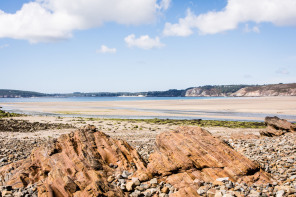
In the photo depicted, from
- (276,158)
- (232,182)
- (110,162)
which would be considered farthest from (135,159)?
(276,158)

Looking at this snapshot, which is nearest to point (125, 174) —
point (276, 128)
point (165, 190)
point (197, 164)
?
point (165, 190)

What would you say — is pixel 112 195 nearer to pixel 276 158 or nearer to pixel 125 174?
pixel 125 174

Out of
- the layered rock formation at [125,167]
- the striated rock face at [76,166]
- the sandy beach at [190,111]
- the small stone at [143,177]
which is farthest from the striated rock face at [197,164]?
the sandy beach at [190,111]

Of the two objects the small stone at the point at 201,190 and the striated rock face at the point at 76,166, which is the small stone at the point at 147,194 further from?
the small stone at the point at 201,190

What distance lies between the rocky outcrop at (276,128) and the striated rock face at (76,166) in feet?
58.1

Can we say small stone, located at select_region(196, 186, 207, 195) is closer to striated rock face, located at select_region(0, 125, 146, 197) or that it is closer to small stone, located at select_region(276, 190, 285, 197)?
small stone, located at select_region(276, 190, 285, 197)

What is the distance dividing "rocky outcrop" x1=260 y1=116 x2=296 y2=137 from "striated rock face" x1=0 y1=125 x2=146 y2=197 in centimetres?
1770

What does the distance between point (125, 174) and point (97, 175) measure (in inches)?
49.3

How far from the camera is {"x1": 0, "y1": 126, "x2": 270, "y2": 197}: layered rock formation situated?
9.24 meters

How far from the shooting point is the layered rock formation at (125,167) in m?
9.24

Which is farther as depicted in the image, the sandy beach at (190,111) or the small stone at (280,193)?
the sandy beach at (190,111)

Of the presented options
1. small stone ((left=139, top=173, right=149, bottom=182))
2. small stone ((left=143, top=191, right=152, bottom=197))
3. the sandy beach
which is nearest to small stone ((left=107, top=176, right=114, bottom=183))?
small stone ((left=139, top=173, right=149, bottom=182))

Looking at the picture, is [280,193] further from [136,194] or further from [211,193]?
[136,194]

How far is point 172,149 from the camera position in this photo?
11.5 meters
